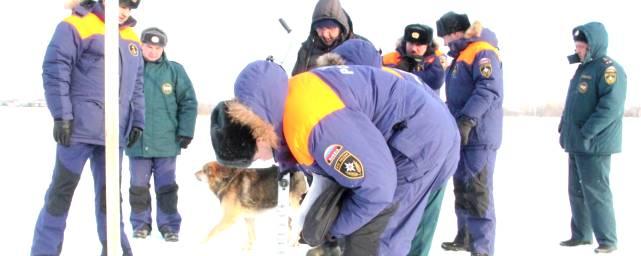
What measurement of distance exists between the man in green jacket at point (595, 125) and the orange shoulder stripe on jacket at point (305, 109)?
10.1ft

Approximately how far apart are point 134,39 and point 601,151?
10.4ft

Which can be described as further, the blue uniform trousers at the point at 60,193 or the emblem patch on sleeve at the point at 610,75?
the emblem patch on sleeve at the point at 610,75

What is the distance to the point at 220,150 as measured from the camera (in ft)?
6.53

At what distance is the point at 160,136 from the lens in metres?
4.84

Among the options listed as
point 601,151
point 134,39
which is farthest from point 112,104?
point 601,151

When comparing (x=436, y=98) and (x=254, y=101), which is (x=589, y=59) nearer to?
(x=436, y=98)

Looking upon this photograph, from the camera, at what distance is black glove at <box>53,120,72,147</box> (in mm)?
3178

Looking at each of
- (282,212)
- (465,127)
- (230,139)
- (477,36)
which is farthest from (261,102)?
(477,36)

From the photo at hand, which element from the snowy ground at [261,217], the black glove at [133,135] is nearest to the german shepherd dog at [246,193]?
the snowy ground at [261,217]

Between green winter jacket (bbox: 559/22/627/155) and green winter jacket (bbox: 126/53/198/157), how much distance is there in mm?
2837

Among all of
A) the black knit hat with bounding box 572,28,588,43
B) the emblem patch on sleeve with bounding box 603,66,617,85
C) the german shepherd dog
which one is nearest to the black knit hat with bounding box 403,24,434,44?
the black knit hat with bounding box 572,28,588,43

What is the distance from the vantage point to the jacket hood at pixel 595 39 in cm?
449

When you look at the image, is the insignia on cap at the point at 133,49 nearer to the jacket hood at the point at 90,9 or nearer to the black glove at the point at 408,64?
the jacket hood at the point at 90,9

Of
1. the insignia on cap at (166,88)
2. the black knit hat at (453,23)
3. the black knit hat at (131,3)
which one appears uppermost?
the black knit hat at (131,3)
